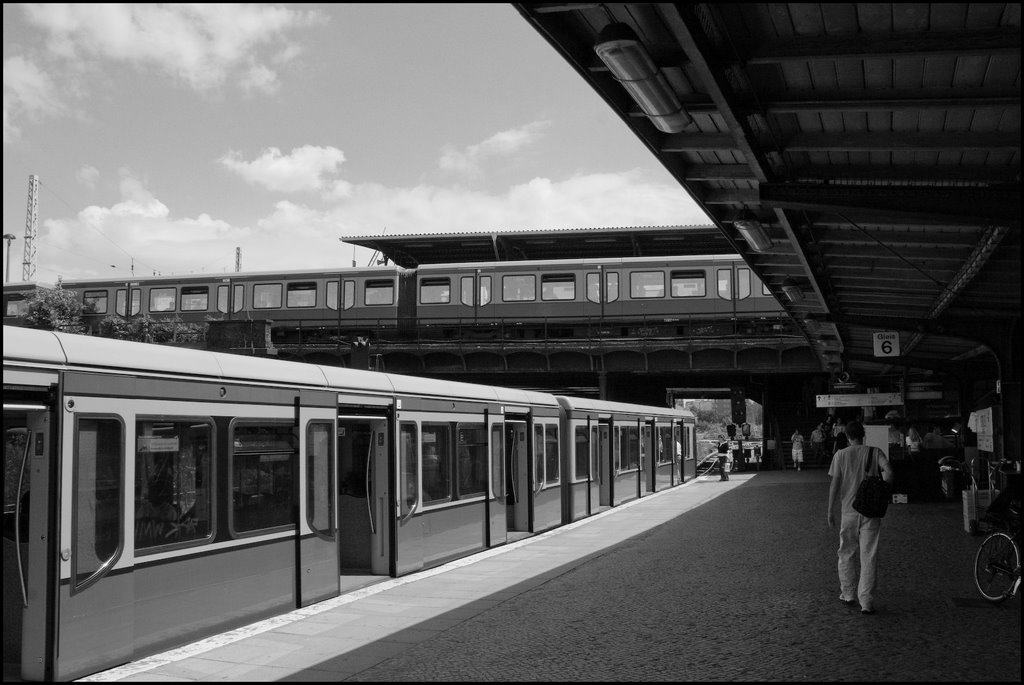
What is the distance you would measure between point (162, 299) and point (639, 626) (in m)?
35.2

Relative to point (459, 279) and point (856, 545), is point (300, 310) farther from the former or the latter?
point (856, 545)

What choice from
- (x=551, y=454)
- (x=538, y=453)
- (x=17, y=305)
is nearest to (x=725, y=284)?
(x=551, y=454)

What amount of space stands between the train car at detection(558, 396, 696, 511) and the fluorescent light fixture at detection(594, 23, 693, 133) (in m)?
11.5

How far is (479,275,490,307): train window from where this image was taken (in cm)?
3681

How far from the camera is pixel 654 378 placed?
1844 inches

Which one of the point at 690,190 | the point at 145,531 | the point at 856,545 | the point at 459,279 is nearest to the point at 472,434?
the point at 690,190

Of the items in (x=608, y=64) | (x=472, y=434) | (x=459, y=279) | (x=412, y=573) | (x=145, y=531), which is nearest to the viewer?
(x=608, y=64)

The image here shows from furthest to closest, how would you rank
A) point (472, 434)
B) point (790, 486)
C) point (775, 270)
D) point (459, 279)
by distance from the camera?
point (459, 279) < point (790, 486) < point (775, 270) < point (472, 434)

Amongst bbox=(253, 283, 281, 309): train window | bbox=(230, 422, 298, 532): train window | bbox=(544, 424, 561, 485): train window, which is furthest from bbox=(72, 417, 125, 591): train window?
bbox=(253, 283, 281, 309): train window

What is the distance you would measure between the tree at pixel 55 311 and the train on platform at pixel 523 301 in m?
7.04

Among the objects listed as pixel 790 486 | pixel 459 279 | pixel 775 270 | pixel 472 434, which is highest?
pixel 459 279

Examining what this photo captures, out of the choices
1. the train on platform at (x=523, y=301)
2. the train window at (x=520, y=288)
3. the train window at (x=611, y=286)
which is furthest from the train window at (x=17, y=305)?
the train window at (x=611, y=286)

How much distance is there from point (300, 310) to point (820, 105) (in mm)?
31761

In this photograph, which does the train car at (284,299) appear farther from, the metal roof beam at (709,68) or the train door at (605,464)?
the metal roof beam at (709,68)
